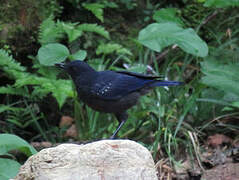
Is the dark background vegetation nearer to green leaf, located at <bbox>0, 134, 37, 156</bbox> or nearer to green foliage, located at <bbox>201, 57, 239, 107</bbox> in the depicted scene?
green foliage, located at <bbox>201, 57, 239, 107</bbox>

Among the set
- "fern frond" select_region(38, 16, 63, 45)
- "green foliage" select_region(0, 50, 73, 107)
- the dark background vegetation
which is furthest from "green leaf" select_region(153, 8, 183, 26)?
"green foliage" select_region(0, 50, 73, 107)

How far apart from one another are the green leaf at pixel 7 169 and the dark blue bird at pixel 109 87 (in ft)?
3.32

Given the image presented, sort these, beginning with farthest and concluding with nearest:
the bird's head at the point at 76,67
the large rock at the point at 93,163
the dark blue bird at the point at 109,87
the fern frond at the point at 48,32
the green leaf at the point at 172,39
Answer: the fern frond at the point at 48,32
the green leaf at the point at 172,39
the bird's head at the point at 76,67
the dark blue bird at the point at 109,87
the large rock at the point at 93,163

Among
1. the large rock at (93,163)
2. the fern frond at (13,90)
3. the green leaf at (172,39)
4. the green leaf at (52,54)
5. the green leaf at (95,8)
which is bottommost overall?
the fern frond at (13,90)

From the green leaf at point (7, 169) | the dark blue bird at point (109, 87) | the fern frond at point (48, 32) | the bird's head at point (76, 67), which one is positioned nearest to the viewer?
the green leaf at point (7, 169)

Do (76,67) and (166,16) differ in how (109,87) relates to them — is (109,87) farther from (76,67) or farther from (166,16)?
(166,16)

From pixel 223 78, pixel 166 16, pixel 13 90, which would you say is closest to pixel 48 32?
pixel 13 90

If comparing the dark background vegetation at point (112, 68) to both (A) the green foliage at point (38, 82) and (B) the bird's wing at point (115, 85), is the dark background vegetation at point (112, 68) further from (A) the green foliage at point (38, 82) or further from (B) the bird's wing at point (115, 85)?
(B) the bird's wing at point (115, 85)

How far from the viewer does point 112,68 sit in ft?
16.0

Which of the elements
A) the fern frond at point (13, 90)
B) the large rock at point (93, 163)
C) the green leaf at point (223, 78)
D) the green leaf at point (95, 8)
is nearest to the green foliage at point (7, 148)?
the large rock at point (93, 163)

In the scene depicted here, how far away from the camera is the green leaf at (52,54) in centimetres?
389

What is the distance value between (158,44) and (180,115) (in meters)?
0.85

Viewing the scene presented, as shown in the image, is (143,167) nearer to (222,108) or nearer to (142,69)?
(142,69)

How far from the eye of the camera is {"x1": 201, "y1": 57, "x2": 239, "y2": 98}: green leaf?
410cm
